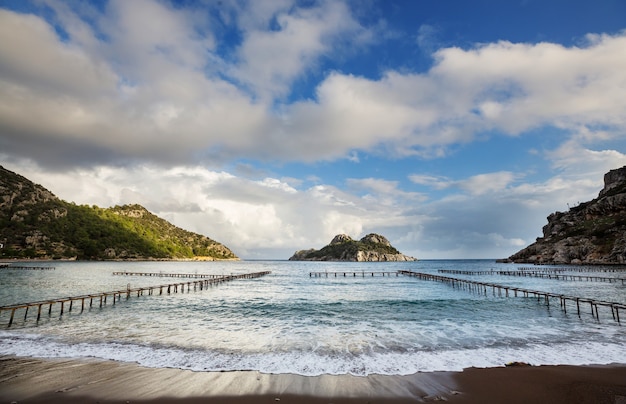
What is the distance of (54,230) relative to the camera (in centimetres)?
14988

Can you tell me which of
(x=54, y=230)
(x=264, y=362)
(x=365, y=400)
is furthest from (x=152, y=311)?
(x=54, y=230)

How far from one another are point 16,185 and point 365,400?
207493 millimetres

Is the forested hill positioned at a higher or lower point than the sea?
higher

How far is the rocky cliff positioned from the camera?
111m

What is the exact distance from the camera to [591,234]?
12294 centimetres

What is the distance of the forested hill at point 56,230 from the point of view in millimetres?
133750

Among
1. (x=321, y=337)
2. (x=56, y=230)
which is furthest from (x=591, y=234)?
(x=56, y=230)

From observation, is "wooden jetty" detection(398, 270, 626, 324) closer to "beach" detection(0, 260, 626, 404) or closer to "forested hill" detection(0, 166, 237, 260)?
"beach" detection(0, 260, 626, 404)

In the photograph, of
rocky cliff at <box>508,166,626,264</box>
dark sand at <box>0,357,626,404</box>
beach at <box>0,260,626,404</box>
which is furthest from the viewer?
rocky cliff at <box>508,166,626,264</box>

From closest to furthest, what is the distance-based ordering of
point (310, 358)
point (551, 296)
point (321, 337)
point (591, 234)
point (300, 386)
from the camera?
point (300, 386) < point (310, 358) < point (321, 337) < point (551, 296) < point (591, 234)

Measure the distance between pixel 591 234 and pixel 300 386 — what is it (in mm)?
156684

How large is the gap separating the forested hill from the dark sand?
14943 centimetres

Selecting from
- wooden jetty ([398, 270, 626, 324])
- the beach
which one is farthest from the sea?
wooden jetty ([398, 270, 626, 324])

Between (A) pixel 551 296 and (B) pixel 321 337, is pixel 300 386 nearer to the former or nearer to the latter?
(B) pixel 321 337
